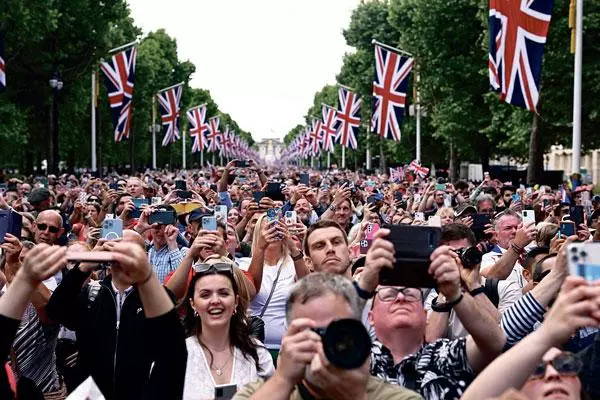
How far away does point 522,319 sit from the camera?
4.86 m

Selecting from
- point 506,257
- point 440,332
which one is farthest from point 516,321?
point 506,257

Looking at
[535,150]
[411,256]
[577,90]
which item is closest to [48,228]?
[411,256]

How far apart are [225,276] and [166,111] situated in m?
54.4

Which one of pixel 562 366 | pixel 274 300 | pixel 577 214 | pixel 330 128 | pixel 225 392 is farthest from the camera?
pixel 330 128

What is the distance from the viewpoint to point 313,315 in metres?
3.64

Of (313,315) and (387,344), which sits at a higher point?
(313,315)

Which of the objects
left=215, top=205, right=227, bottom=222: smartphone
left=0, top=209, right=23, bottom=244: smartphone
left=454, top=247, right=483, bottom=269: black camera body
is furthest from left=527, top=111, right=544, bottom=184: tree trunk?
left=454, top=247, right=483, bottom=269: black camera body

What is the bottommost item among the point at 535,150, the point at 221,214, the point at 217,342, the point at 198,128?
the point at 217,342

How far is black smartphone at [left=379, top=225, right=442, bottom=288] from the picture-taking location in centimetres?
423

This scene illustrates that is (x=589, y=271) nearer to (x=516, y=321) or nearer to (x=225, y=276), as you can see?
(x=516, y=321)

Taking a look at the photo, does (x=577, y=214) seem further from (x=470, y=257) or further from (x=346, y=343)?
(x=346, y=343)

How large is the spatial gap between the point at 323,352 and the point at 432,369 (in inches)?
55.6

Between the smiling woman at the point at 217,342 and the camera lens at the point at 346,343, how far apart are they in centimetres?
231

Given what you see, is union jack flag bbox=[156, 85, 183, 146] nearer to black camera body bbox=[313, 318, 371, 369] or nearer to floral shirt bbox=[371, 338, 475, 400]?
floral shirt bbox=[371, 338, 475, 400]
